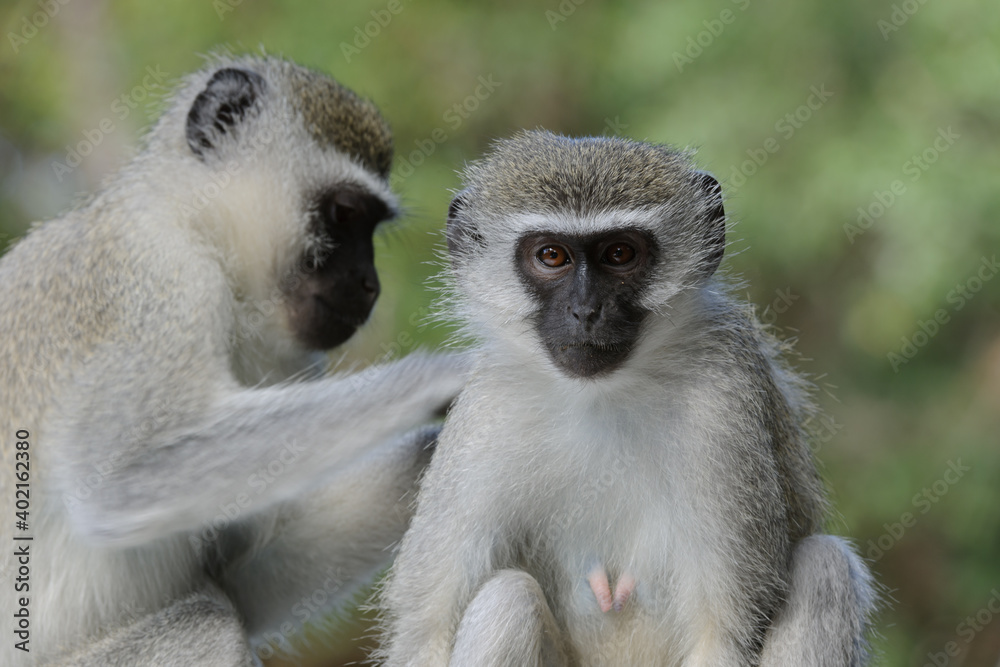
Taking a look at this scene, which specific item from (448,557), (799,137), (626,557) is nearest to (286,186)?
(448,557)

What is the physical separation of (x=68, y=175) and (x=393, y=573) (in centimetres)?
467

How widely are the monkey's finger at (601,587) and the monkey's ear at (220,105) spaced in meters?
2.24

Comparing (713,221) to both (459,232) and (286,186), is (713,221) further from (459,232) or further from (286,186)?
(286,186)

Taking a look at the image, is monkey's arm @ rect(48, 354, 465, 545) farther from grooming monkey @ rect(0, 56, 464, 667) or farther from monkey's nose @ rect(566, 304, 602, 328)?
monkey's nose @ rect(566, 304, 602, 328)

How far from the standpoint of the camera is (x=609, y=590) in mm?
3100

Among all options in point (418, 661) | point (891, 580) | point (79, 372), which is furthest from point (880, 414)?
point (79, 372)

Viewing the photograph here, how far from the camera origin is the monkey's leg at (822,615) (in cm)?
287

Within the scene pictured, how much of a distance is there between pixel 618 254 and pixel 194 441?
159 cm

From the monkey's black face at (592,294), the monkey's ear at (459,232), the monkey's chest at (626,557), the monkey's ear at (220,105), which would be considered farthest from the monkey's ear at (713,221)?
the monkey's ear at (220,105)

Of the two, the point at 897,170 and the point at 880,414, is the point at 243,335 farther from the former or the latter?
the point at 880,414

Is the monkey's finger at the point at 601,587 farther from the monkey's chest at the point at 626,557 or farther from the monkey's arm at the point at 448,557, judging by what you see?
the monkey's arm at the point at 448,557

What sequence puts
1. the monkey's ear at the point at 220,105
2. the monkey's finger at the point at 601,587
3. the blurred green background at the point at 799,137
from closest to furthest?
the monkey's finger at the point at 601,587 < the monkey's ear at the point at 220,105 < the blurred green background at the point at 799,137

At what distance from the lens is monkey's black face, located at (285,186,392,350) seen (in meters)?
3.88

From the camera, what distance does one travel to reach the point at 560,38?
289 inches
